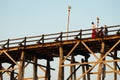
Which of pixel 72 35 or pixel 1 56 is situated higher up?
pixel 72 35

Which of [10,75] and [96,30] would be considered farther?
[10,75]

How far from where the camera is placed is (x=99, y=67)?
20703 mm

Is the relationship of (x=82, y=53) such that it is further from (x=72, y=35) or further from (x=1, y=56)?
(x=1, y=56)

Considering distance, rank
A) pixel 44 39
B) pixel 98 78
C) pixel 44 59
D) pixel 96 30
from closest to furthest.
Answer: pixel 98 78 < pixel 96 30 < pixel 44 39 < pixel 44 59

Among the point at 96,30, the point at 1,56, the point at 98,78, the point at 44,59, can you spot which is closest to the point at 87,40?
the point at 96,30

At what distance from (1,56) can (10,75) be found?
2.07 m

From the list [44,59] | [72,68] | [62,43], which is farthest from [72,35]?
[44,59]

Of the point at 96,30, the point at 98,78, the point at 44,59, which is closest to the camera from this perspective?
the point at 98,78

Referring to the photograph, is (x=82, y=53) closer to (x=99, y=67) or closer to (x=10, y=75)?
(x=99, y=67)

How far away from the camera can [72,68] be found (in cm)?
2417

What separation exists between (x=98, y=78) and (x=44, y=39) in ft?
17.7

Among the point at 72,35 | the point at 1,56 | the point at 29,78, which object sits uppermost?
the point at 72,35

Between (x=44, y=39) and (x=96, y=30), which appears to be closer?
(x=96, y=30)

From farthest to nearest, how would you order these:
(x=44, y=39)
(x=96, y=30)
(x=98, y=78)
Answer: (x=44, y=39)
(x=96, y=30)
(x=98, y=78)
